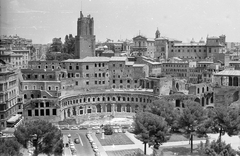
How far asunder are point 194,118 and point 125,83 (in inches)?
1235

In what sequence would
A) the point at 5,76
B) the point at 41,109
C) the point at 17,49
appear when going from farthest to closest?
1. the point at 17,49
2. the point at 41,109
3. the point at 5,76

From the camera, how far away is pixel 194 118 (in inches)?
1537

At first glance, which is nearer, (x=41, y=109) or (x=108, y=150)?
(x=108, y=150)

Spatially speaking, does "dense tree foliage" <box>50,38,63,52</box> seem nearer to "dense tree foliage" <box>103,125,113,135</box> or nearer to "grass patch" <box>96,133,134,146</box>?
"dense tree foliage" <box>103,125,113,135</box>

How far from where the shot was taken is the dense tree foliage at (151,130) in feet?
115

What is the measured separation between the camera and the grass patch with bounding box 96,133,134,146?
138 feet

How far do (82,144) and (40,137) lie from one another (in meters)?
9.31

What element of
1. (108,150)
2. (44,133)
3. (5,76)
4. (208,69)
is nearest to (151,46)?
(208,69)

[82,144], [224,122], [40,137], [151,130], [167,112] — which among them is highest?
[167,112]

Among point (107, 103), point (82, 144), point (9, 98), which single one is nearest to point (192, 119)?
point (82, 144)

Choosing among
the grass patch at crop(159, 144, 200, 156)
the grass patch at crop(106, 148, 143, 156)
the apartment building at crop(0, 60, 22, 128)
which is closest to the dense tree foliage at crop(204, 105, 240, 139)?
the grass patch at crop(159, 144, 200, 156)

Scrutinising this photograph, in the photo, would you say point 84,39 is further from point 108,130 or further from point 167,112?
point 167,112

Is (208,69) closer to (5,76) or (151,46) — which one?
(151,46)

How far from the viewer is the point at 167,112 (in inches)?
1703
